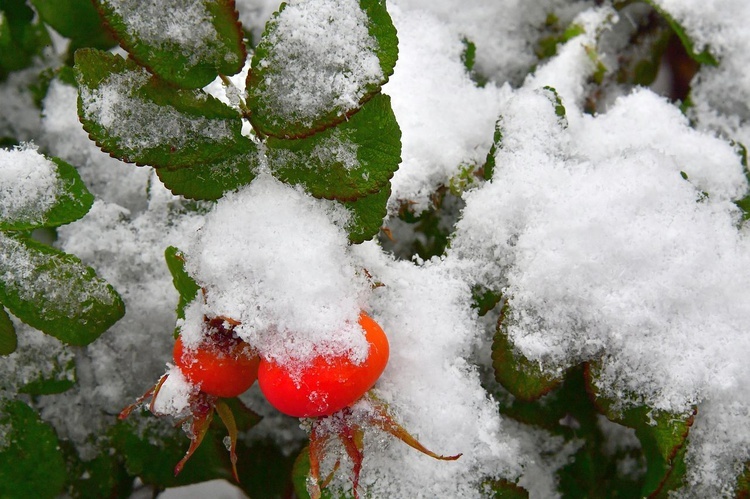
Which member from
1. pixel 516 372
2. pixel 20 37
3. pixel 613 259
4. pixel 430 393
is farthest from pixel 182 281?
pixel 20 37

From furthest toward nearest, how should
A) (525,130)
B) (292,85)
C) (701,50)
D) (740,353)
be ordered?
(701,50) → (525,130) → (740,353) → (292,85)

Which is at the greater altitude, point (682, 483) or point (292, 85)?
point (292, 85)

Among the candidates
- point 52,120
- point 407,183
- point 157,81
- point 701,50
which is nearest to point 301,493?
point 407,183

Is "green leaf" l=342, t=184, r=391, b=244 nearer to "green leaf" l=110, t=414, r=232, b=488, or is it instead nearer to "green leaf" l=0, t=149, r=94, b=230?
"green leaf" l=0, t=149, r=94, b=230

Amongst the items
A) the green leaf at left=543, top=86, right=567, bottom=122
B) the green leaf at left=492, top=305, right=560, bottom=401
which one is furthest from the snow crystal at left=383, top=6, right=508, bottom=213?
the green leaf at left=492, top=305, right=560, bottom=401

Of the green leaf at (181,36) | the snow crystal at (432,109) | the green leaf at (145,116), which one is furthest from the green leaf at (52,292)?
the snow crystal at (432,109)

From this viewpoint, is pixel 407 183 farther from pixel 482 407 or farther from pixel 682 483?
pixel 682 483
